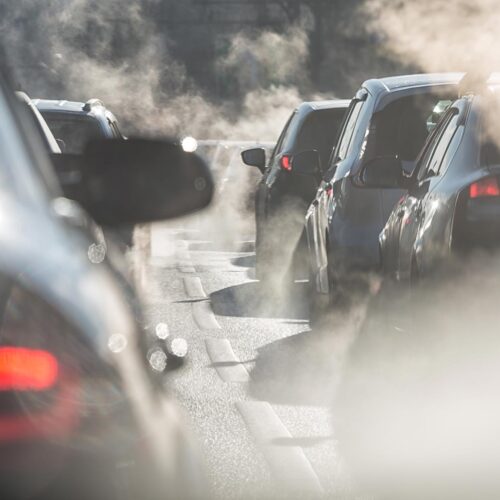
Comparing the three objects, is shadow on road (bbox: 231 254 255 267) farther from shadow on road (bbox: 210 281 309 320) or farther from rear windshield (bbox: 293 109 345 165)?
rear windshield (bbox: 293 109 345 165)

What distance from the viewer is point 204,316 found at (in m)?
12.3

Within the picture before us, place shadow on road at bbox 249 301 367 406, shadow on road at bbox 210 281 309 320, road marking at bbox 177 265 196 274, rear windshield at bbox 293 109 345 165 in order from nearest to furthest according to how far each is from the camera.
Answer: shadow on road at bbox 249 301 367 406 → shadow on road at bbox 210 281 309 320 → rear windshield at bbox 293 109 345 165 → road marking at bbox 177 265 196 274

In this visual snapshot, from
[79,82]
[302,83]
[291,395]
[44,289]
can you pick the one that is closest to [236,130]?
[302,83]

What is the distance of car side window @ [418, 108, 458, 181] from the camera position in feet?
24.8

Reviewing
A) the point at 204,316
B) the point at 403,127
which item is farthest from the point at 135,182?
the point at 204,316

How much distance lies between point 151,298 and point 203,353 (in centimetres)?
387

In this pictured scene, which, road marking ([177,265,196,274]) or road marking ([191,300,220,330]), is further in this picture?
road marking ([177,265,196,274])

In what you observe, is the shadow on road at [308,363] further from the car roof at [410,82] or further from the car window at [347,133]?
the car roof at [410,82]

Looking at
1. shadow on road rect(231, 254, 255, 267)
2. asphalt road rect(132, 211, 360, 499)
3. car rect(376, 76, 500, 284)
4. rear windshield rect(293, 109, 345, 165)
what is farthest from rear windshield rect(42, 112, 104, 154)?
shadow on road rect(231, 254, 255, 267)

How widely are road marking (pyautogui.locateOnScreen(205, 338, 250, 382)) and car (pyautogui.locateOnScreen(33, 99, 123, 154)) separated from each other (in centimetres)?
233

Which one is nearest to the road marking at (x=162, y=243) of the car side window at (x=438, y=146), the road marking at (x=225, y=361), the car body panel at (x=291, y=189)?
the car body panel at (x=291, y=189)

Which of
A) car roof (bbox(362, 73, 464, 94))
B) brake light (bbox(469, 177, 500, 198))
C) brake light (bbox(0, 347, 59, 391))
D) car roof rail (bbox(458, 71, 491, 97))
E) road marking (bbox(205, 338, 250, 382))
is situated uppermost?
car roof (bbox(362, 73, 464, 94))

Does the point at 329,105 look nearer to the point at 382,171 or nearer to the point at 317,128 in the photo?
the point at 317,128

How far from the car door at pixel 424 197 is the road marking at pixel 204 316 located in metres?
3.42
